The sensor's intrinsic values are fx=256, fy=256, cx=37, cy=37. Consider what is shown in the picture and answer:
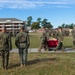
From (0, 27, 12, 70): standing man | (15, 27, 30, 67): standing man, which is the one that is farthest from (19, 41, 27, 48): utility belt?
(0, 27, 12, 70): standing man

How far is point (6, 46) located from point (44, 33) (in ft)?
28.7

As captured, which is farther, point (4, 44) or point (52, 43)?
point (52, 43)

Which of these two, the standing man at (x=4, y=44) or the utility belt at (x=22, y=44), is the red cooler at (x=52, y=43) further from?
the standing man at (x=4, y=44)

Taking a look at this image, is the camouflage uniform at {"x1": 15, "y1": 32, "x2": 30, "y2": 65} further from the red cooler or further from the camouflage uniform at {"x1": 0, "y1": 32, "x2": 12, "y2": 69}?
the red cooler

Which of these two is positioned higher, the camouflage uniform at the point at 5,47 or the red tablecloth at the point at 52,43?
the camouflage uniform at the point at 5,47

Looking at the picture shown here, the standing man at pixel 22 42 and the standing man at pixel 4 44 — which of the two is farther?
the standing man at pixel 22 42

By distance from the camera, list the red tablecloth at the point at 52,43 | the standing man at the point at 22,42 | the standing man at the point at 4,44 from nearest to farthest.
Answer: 1. the standing man at the point at 4,44
2. the standing man at the point at 22,42
3. the red tablecloth at the point at 52,43

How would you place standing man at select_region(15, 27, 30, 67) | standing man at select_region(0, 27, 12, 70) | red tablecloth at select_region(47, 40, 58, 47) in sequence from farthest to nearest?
red tablecloth at select_region(47, 40, 58, 47), standing man at select_region(15, 27, 30, 67), standing man at select_region(0, 27, 12, 70)

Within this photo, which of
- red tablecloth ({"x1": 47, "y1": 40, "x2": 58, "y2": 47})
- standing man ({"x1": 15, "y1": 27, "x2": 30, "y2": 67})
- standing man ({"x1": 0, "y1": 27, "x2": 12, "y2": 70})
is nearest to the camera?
standing man ({"x1": 0, "y1": 27, "x2": 12, "y2": 70})

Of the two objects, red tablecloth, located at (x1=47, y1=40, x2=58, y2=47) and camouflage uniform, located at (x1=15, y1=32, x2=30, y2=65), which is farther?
red tablecloth, located at (x1=47, y1=40, x2=58, y2=47)

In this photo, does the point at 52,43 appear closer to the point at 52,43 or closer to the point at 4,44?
the point at 52,43

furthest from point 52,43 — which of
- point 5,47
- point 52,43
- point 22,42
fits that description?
point 5,47

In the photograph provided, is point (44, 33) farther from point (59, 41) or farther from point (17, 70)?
point (17, 70)

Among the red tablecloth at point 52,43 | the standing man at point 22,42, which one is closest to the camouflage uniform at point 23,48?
the standing man at point 22,42
